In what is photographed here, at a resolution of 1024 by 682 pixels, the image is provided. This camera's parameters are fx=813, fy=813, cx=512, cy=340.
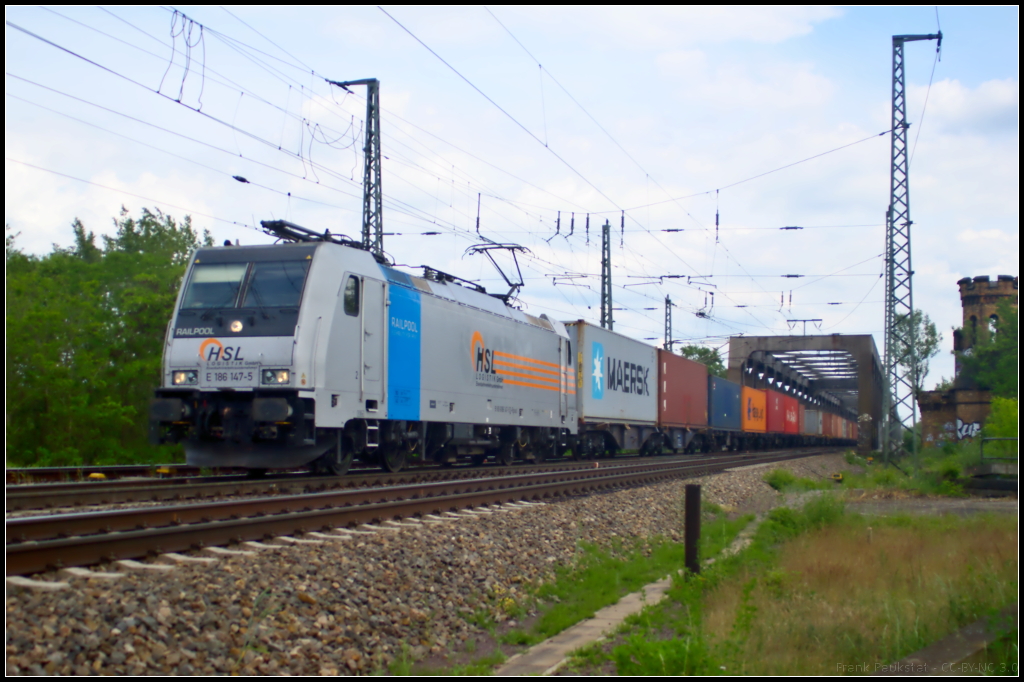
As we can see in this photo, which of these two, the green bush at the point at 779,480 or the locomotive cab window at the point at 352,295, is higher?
the locomotive cab window at the point at 352,295

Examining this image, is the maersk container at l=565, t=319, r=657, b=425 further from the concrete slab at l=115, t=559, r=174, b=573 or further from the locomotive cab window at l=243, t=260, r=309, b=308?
the concrete slab at l=115, t=559, r=174, b=573

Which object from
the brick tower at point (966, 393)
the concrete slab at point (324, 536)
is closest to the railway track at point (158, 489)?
the concrete slab at point (324, 536)

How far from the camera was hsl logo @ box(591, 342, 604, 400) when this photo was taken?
79.4 ft

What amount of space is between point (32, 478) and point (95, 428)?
8133 millimetres

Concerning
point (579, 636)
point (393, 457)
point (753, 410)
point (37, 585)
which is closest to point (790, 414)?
point (753, 410)

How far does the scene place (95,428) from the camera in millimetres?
21188

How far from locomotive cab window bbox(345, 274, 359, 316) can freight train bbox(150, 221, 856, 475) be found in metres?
0.02

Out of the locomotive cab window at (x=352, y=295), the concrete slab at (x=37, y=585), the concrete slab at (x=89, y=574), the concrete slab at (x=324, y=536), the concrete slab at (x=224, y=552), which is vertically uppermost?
the locomotive cab window at (x=352, y=295)

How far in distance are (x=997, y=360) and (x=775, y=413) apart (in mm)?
13578

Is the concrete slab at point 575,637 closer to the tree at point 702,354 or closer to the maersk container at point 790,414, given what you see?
the maersk container at point 790,414

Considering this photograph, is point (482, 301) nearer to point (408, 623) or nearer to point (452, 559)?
point (452, 559)

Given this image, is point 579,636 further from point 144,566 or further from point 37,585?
point 37,585

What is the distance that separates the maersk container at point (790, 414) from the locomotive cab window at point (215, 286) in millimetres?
43589

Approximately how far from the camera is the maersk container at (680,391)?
3086cm
